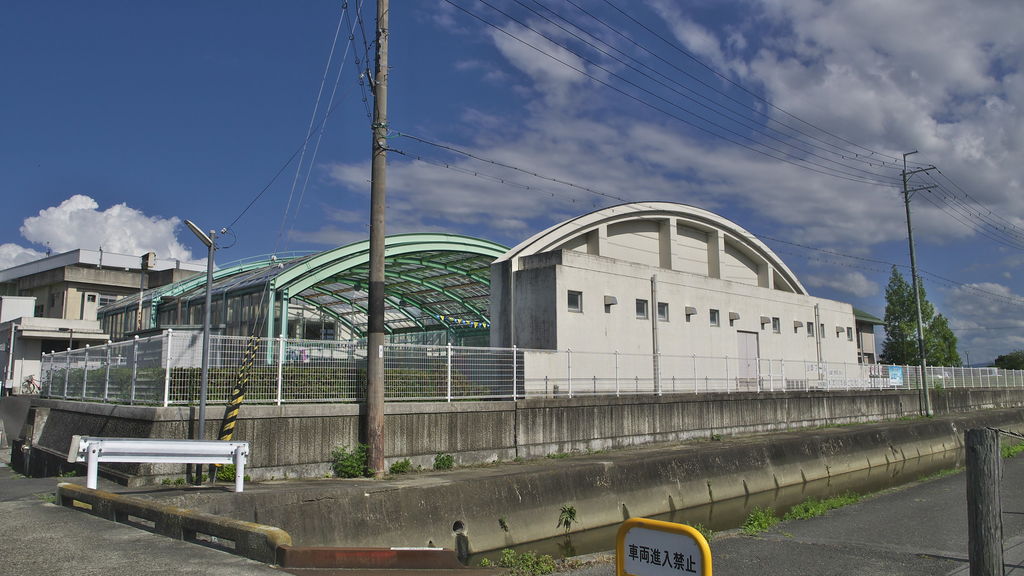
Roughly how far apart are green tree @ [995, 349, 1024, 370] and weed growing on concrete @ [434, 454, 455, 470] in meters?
99.0

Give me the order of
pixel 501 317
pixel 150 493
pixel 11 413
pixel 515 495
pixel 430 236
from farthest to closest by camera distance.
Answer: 1. pixel 430 236
2. pixel 501 317
3. pixel 11 413
4. pixel 515 495
5. pixel 150 493

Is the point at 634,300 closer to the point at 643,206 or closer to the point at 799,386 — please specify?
the point at 643,206

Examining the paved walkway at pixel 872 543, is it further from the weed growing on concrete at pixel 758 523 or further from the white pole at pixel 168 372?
the white pole at pixel 168 372

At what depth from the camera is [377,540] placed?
32.8 ft

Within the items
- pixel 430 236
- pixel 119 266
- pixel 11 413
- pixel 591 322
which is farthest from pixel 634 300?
pixel 119 266

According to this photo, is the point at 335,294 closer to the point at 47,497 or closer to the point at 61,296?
the point at 47,497

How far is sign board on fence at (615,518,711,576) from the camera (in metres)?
3.17

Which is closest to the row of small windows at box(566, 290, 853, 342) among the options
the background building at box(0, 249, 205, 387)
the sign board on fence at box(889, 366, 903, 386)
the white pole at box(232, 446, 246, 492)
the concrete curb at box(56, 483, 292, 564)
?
the sign board on fence at box(889, 366, 903, 386)

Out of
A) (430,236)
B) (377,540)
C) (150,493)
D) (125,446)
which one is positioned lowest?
(377,540)

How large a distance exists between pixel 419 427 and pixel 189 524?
689cm

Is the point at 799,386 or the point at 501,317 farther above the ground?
the point at 501,317

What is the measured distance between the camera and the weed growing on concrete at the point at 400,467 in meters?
13.0

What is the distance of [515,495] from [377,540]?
2.84 m

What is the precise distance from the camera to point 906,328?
5388cm
